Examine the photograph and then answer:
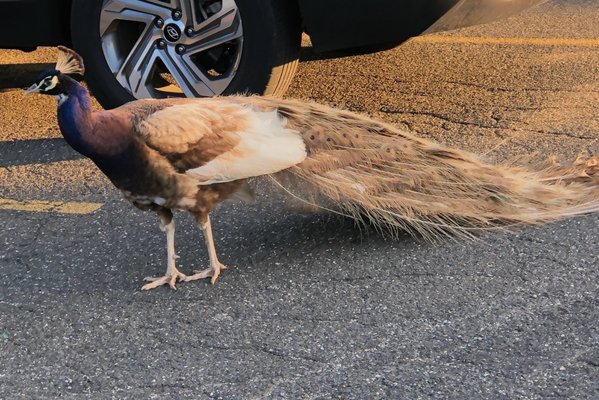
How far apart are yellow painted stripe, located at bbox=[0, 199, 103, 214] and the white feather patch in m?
1.06

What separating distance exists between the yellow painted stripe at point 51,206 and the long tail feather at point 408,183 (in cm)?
108

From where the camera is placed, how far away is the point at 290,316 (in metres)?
3.34

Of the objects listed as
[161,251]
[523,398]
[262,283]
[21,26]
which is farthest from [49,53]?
[523,398]

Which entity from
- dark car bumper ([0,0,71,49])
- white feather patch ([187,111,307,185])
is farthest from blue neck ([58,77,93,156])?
dark car bumper ([0,0,71,49])

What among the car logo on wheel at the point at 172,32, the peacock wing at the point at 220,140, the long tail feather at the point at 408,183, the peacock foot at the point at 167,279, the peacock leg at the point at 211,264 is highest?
the car logo on wheel at the point at 172,32

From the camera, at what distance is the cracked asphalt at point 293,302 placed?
116 inches

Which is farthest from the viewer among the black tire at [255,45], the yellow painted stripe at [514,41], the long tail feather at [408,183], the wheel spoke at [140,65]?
the yellow painted stripe at [514,41]

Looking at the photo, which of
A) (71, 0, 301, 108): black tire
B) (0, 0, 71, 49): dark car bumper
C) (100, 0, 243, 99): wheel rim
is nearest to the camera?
(71, 0, 301, 108): black tire

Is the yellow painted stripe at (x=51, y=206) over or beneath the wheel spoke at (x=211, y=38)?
beneath

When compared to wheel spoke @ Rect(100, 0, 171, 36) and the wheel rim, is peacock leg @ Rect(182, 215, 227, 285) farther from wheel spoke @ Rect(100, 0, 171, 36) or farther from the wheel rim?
wheel spoke @ Rect(100, 0, 171, 36)

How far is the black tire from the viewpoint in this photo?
4.63 meters

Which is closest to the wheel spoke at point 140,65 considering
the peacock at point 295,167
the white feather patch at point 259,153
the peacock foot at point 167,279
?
the peacock at point 295,167

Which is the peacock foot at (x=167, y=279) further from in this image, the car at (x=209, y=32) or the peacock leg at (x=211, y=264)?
the car at (x=209, y=32)

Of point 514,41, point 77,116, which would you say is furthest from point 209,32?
point 514,41
